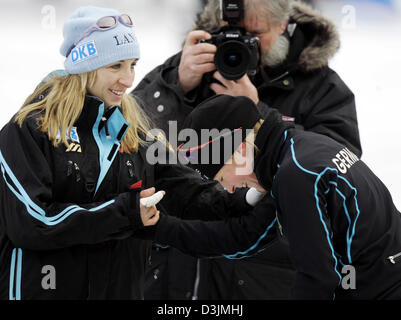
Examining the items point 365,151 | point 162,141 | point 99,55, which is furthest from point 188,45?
point 365,151

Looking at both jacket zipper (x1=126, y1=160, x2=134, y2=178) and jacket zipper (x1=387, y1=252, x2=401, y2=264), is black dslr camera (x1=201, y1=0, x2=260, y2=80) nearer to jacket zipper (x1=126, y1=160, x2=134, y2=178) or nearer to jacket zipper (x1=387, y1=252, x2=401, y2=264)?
jacket zipper (x1=126, y1=160, x2=134, y2=178)

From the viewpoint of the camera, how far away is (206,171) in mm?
1998

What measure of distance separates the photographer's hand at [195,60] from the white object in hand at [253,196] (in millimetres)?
568

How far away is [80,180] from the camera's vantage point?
189 cm

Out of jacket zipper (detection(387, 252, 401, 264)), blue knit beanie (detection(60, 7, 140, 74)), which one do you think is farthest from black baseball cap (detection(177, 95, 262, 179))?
jacket zipper (detection(387, 252, 401, 264))

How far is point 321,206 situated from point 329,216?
0.07 m

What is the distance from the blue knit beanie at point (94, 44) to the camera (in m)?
1.94

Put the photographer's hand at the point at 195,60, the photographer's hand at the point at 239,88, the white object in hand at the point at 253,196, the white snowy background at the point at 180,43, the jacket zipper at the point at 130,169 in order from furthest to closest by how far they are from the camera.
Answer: the white snowy background at the point at 180,43 < the photographer's hand at the point at 195,60 < the photographer's hand at the point at 239,88 < the white object in hand at the point at 253,196 < the jacket zipper at the point at 130,169

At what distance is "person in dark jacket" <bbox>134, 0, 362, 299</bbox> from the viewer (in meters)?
2.54

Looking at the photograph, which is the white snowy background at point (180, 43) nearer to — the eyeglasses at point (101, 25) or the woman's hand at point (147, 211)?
the eyeglasses at point (101, 25)

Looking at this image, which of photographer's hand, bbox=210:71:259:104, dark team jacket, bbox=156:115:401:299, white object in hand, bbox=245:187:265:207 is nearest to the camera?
dark team jacket, bbox=156:115:401:299

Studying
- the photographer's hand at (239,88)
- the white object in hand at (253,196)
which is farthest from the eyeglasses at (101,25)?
the white object in hand at (253,196)

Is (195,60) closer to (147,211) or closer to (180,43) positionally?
(147,211)

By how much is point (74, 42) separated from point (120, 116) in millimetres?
258
